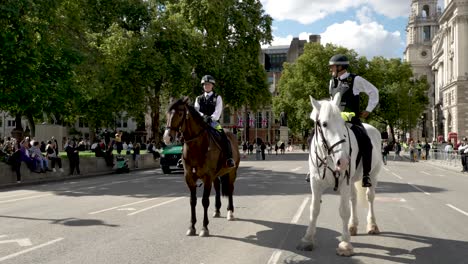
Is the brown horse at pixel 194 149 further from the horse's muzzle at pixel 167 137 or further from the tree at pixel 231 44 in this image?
the tree at pixel 231 44

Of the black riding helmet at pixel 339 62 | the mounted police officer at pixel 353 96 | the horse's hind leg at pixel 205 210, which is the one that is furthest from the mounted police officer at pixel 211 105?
the black riding helmet at pixel 339 62

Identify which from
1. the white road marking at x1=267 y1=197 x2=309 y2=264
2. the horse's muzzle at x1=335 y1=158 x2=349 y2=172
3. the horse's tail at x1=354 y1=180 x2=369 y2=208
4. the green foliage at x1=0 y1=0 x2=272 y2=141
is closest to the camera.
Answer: the horse's muzzle at x1=335 y1=158 x2=349 y2=172

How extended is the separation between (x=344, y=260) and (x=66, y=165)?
908 inches

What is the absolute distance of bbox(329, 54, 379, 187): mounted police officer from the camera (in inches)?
317

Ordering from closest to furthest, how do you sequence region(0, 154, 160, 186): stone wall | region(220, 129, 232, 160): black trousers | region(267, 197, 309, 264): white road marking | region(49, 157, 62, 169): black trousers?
region(267, 197, 309, 264): white road marking, region(220, 129, 232, 160): black trousers, region(0, 154, 160, 186): stone wall, region(49, 157, 62, 169): black trousers

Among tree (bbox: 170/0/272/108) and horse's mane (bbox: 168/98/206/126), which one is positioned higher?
tree (bbox: 170/0/272/108)

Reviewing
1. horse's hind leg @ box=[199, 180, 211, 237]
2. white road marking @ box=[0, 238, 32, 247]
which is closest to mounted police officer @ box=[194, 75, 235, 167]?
horse's hind leg @ box=[199, 180, 211, 237]

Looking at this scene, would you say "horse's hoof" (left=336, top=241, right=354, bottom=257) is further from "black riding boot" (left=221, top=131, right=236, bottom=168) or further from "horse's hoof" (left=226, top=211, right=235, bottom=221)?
"horse's hoof" (left=226, top=211, right=235, bottom=221)

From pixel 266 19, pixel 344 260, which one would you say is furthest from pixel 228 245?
pixel 266 19

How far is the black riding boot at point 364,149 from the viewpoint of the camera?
8.01m

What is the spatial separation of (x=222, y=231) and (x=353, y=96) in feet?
11.5

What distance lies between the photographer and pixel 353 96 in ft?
27.3

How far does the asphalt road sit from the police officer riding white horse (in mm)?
1442

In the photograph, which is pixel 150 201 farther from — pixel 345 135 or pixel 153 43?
pixel 153 43
